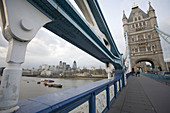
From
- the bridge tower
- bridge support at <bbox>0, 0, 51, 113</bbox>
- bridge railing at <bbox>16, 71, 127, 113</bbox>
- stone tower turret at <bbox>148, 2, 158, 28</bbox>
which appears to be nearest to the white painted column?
bridge support at <bbox>0, 0, 51, 113</bbox>

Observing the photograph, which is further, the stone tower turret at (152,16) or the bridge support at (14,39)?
the stone tower turret at (152,16)

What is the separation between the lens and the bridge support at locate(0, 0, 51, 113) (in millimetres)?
703

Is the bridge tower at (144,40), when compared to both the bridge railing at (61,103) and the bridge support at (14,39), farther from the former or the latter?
the bridge support at (14,39)

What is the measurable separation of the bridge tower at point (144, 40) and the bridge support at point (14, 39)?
29.9 metres

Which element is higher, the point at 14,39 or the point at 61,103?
the point at 14,39

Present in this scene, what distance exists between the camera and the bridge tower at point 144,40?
80.9 feet

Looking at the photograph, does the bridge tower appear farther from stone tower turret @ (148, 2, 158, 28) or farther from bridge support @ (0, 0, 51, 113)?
bridge support @ (0, 0, 51, 113)

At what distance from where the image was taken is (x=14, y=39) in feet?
2.66

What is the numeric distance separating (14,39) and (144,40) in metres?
35.2

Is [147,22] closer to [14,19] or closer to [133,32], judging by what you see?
[133,32]

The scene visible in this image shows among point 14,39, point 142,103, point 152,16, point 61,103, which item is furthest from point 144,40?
point 14,39

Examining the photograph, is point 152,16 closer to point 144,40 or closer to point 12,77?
point 144,40

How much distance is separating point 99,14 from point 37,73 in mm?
76580

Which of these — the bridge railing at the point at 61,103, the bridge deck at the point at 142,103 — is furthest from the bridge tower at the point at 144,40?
the bridge railing at the point at 61,103
